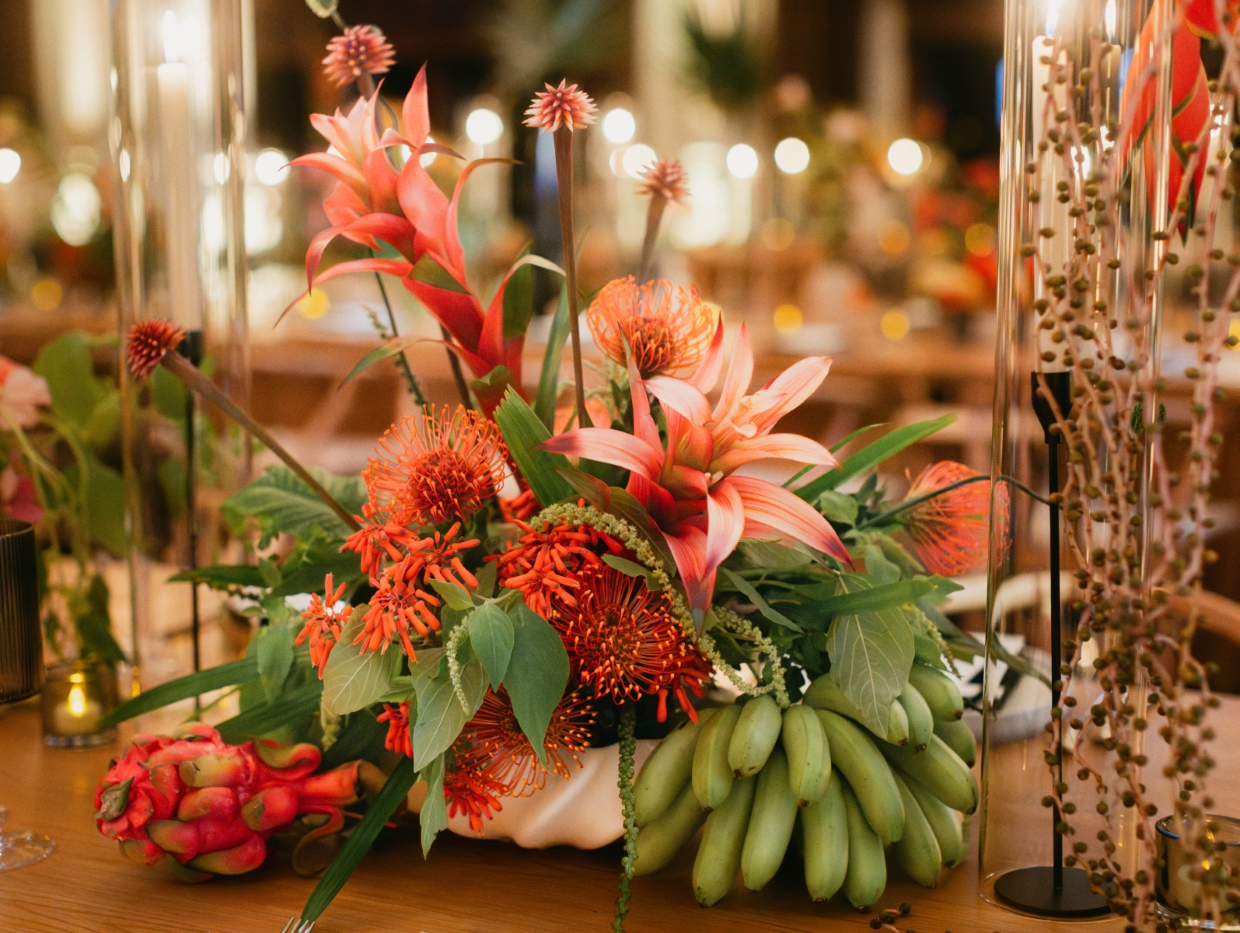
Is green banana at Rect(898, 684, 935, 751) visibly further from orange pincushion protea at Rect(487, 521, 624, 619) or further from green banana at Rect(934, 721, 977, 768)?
orange pincushion protea at Rect(487, 521, 624, 619)

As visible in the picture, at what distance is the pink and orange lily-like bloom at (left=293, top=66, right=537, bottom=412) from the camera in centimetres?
66

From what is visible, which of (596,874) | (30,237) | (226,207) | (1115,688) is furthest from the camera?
(30,237)

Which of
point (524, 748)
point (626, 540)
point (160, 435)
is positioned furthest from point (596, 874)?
point (160, 435)

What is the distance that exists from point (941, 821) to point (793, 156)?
14.5 ft

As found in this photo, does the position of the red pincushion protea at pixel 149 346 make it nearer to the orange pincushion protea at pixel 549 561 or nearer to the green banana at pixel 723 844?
the orange pincushion protea at pixel 549 561

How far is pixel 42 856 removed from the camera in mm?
733

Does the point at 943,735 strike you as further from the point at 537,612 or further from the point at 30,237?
the point at 30,237

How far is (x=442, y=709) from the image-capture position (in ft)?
1.94

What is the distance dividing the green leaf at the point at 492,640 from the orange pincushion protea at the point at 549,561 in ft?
0.08

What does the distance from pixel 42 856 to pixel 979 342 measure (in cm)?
345

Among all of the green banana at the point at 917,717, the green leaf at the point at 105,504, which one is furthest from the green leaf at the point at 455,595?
the green leaf at the point at 105,504

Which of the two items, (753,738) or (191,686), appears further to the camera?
(191,686)

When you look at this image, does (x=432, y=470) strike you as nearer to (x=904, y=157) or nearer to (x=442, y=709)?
(x=442, y=709)

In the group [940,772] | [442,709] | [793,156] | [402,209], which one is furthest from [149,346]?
[793,156]
